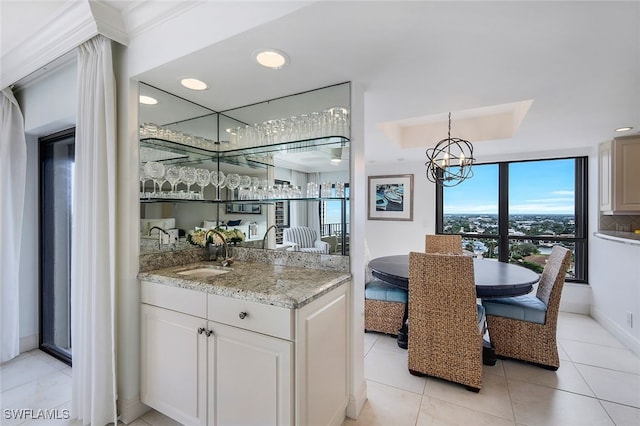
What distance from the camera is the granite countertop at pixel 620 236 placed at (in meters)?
2.82

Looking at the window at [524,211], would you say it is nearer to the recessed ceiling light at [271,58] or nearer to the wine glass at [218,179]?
the wine glass at [218,179]

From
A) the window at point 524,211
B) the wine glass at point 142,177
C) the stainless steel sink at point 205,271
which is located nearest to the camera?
the wine glass at point 142,177

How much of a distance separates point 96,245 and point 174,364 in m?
0.87

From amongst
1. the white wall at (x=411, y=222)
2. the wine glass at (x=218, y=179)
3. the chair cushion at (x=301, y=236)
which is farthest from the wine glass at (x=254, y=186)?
the white wall at (x=411, y=222)

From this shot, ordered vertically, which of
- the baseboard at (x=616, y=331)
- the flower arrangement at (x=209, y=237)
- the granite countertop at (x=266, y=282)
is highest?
the flower arrangement at (x=209, y=237)

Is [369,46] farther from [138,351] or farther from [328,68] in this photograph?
[138,351]

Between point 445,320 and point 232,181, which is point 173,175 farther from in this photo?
point 445,320

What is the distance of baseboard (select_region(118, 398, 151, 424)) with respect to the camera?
185 centimetres

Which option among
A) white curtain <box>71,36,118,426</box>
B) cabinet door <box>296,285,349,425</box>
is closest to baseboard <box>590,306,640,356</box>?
cabinet door <box>296,285,349,425</box>

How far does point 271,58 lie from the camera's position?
164 cm

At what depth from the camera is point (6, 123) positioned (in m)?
2.58

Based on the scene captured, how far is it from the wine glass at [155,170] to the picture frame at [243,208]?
2.05 ft

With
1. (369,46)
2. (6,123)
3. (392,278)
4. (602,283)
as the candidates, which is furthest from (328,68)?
(602,283)

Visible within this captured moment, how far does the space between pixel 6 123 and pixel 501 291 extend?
4.51m
